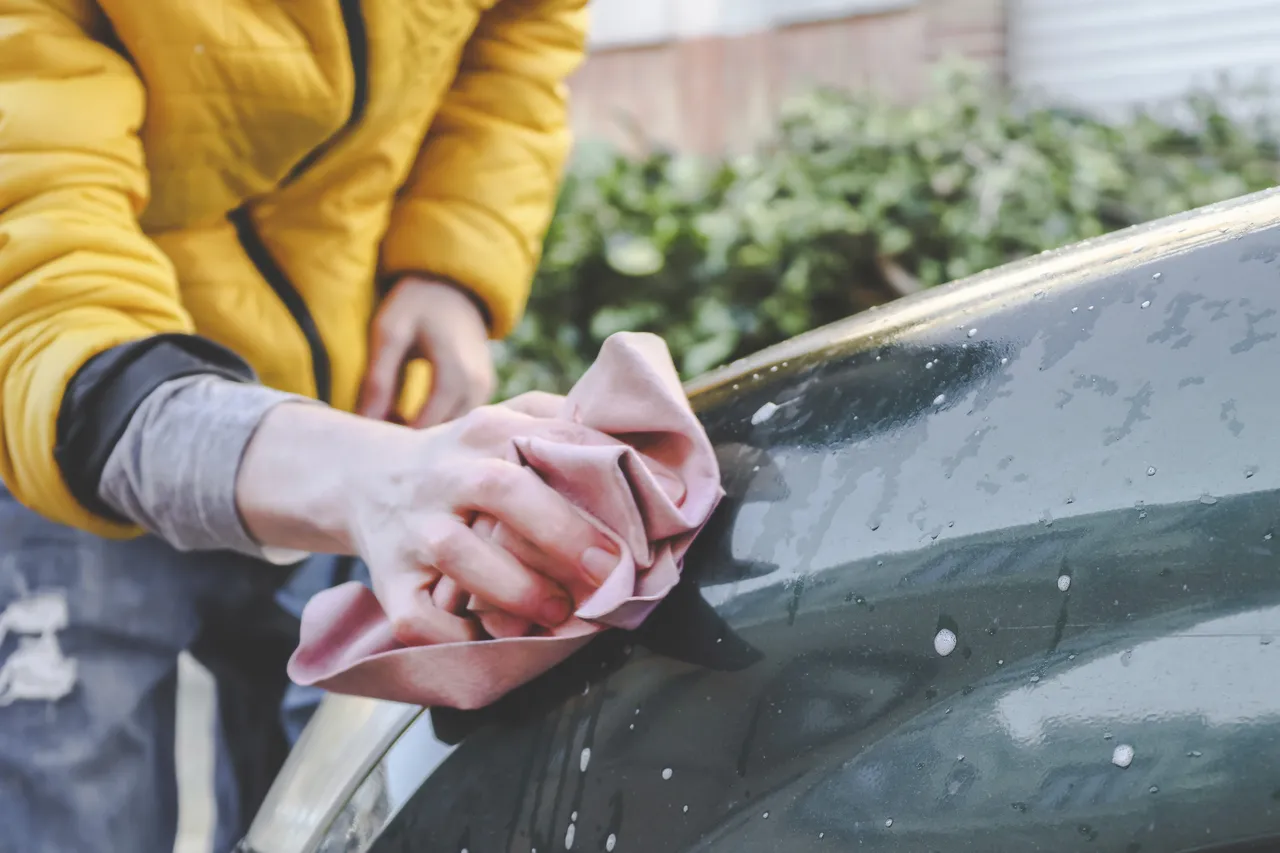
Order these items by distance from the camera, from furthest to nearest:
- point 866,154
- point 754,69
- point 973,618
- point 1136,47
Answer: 1. point 754,69
2. point 1136,47
3. point 866,154
4. point 973,618

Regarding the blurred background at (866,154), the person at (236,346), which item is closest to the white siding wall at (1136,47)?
the blurred background at (866,154)

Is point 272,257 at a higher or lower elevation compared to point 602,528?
lower

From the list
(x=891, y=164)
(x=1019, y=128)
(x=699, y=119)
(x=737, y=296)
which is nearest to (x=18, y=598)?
(x=737, y=296)

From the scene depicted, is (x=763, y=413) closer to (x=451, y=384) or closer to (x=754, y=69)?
(x=451, y=384)

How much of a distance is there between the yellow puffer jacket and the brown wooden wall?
3.36 meters

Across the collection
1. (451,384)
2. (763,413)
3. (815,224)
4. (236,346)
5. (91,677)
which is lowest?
(815,224)

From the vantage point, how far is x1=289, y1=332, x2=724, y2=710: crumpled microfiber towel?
82 centimetres

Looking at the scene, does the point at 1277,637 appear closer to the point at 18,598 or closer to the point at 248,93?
the point at 248,93

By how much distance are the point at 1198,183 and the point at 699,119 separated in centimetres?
222

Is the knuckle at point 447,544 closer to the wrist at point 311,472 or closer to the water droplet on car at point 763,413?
the wrist at point 311,472

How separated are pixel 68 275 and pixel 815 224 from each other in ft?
9.49

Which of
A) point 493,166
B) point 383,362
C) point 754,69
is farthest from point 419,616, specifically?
point 754,69

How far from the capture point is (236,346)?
4.48 ft

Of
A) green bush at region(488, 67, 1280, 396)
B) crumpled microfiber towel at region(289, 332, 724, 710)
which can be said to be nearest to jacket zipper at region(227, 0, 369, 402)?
crumpled microfiber towel at region(289, 332, 724, 710)
